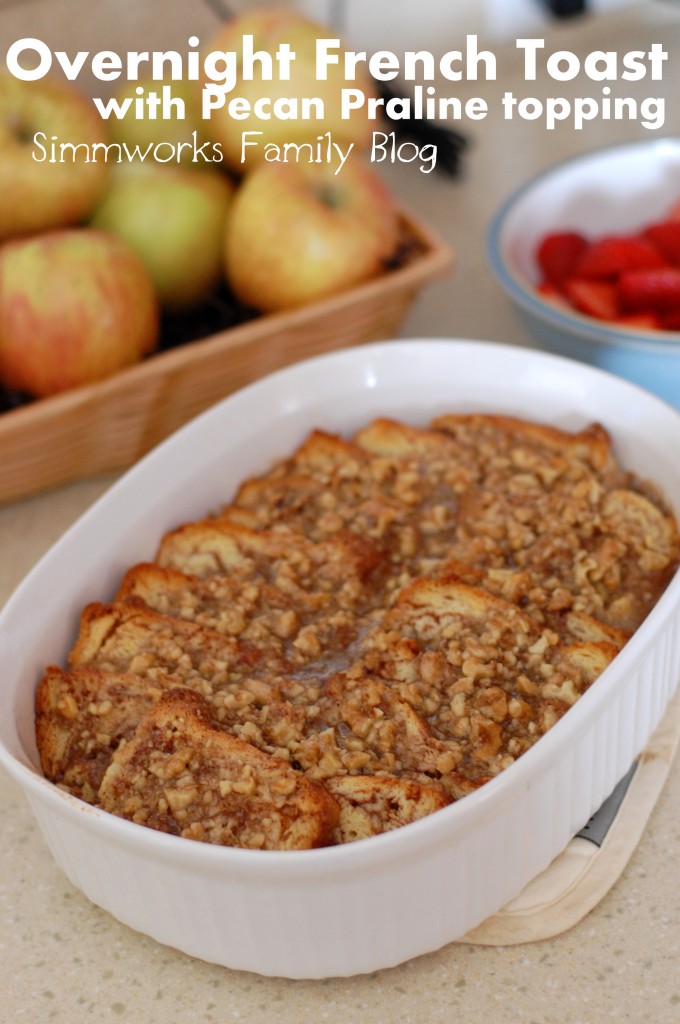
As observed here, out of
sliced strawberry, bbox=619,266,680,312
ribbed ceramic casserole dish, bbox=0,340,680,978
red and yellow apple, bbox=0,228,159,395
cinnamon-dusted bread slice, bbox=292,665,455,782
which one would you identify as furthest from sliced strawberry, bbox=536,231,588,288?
cinnamon-dusted bread slice, bbox=292,665,455,782

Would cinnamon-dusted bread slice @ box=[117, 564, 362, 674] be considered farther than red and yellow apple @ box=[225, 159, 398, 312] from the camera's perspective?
No

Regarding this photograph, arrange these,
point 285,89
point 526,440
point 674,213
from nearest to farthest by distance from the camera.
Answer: point 526,440 → point 285,89 → point 674,213

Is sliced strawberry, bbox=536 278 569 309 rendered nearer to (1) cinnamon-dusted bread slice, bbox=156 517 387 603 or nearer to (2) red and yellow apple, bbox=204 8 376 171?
(2) red and yellow apple, bbox=204 8 376 171

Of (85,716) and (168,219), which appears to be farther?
(168,219)

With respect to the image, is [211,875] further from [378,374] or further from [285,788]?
[378,374]

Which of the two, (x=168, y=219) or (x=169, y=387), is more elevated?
(x=168, y=219)

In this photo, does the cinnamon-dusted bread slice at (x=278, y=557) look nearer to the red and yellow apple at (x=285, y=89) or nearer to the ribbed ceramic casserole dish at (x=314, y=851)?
the ribbed ceramic casserole dish at (x=314, y=851)

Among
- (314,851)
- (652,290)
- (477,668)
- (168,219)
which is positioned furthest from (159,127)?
(314,851)

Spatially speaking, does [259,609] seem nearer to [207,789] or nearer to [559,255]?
[207,789]
